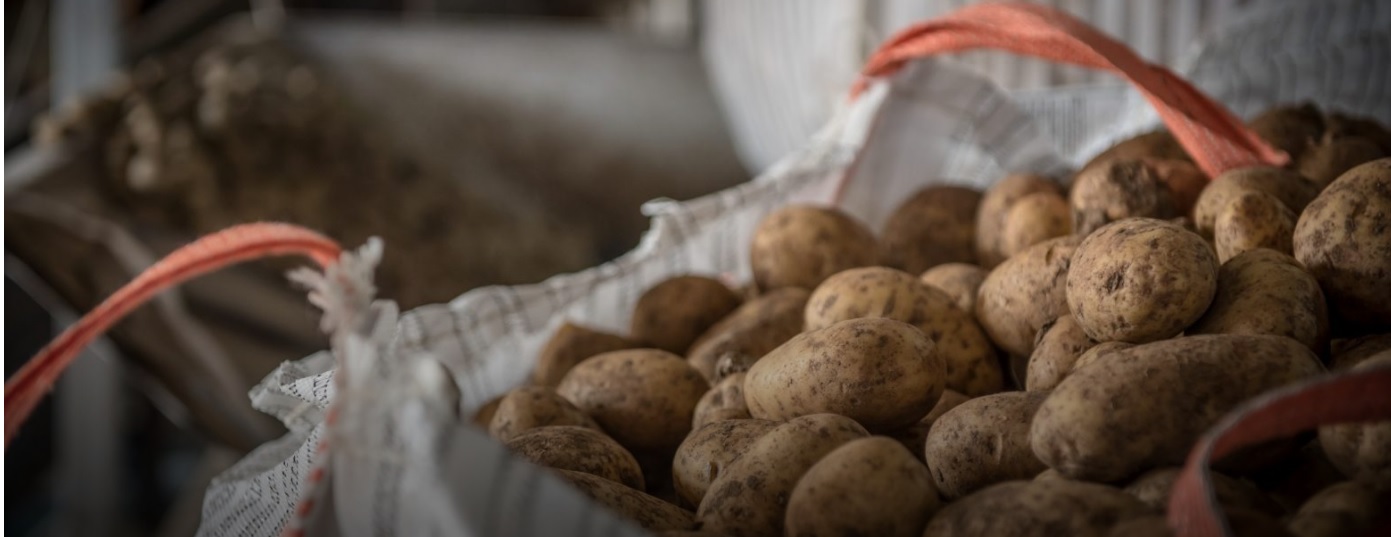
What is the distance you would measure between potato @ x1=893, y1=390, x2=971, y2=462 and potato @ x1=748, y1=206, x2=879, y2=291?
269mm

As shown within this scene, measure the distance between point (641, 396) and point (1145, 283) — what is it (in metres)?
0.41

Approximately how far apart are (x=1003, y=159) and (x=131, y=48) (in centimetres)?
223

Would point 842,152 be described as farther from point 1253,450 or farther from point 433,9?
point 433,9

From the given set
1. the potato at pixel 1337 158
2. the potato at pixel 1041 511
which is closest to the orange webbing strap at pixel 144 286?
the potato at pixel 1041 511

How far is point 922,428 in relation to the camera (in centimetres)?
75

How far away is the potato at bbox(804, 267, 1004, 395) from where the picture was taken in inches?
33.1

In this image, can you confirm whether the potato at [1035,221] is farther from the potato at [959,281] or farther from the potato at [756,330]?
the potato at [756,330]

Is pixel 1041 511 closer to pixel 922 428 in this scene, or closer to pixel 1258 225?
pixel 922 428

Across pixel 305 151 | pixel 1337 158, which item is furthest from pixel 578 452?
pixel 305 151

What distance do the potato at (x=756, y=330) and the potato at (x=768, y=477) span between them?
0.90 ft

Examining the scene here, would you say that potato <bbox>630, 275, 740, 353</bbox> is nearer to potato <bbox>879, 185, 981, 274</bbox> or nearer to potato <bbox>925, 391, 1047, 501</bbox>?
potato <bbox>879, 185, 981, 274</bbox>

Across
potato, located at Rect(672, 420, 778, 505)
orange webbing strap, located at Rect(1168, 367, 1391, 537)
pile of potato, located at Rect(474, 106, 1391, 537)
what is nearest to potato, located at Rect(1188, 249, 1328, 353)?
pile of potato, located at Rect(474, 106, 1391, 537)

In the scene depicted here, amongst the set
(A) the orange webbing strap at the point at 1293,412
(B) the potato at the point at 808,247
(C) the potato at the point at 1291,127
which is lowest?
(A) the orange webbing strap at the point at 1293,412

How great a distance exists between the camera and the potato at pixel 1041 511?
491 mm
